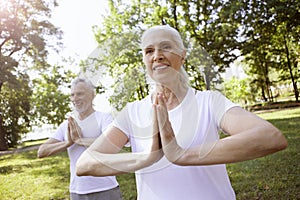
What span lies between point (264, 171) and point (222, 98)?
6.15 metres

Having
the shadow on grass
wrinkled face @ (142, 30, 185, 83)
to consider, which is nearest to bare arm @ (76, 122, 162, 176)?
wrinkled face @ (142, 30, 185, 83)

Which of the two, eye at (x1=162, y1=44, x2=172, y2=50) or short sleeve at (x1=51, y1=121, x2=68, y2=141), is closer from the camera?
eye at (x1=162, y1=44, x2=172, y2=50)

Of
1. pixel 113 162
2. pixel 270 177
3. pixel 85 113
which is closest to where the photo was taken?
pixel 113 162

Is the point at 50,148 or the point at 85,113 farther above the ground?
the point at 85,113

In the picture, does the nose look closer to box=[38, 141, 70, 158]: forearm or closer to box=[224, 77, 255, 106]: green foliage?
box=[224, 77, 255, 106]: green foliage

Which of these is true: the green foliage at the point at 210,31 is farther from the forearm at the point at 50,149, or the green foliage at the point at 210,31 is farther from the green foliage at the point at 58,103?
the forearm at the point at 50,149

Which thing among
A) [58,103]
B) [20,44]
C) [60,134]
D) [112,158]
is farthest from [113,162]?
[20,44]

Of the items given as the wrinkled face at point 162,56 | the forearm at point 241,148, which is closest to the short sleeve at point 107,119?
the wrinkled face at point 162,56

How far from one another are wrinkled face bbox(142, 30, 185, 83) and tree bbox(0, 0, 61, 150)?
21.4 m

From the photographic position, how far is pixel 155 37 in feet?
4.39

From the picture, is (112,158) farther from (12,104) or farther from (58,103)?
(12,104)

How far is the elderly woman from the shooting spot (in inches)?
46.3

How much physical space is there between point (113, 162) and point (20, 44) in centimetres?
2425

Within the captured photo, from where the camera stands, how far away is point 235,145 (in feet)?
3.81
